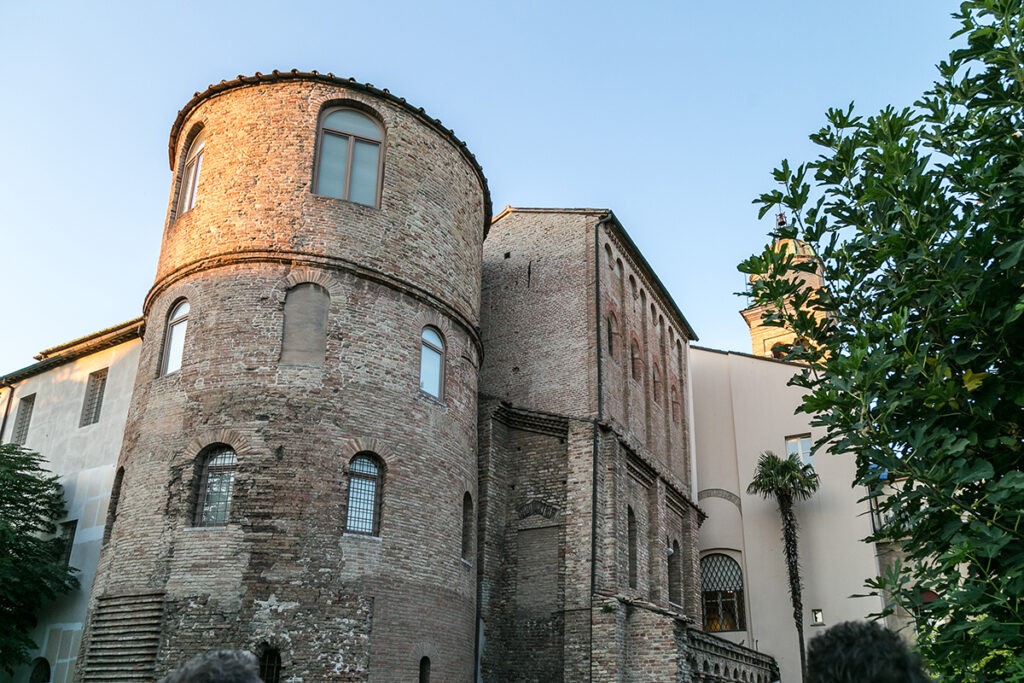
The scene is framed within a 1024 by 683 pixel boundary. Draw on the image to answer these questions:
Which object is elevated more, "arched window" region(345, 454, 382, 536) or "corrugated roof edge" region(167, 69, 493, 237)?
"corrugated roof edge" region(167, 69, 493, 237)

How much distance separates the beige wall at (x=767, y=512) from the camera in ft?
85.3

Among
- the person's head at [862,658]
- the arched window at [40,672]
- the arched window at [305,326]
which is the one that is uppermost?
the arched window at [305,326]

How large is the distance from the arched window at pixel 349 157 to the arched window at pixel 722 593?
54.8 ft

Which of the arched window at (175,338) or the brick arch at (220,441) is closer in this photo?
the brick arch at (220,441)

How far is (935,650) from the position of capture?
22.6 ft

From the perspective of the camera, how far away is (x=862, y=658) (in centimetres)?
343

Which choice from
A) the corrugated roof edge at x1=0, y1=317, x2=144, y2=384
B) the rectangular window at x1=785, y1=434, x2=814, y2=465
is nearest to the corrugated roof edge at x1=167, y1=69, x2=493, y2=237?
the corrugated roof edge at x1=0, y1=317, x2=144, y2=384

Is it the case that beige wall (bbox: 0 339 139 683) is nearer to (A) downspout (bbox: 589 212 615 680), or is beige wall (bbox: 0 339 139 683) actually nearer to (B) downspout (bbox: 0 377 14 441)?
(B) downspout (bbox: 0 377 14 441)

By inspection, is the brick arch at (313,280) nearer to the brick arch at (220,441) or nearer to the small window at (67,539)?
the brick arch at (220,441)

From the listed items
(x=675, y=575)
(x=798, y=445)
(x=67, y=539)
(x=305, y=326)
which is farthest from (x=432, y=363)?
(x=798, y=445)

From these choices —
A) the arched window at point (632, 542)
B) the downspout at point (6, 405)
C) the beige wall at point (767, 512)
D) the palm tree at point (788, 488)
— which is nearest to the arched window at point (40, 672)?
the downspout at point (6, 405)

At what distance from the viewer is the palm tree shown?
1013 inches

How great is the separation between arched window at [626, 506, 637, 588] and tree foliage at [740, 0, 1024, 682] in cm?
1395

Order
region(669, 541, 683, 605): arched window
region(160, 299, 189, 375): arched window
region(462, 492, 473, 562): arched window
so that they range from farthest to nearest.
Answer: region(669, 541, 683, 605): arched window
region(462, 492, 473, 562): arched window
region(160, 299, 189, 375): arched window
